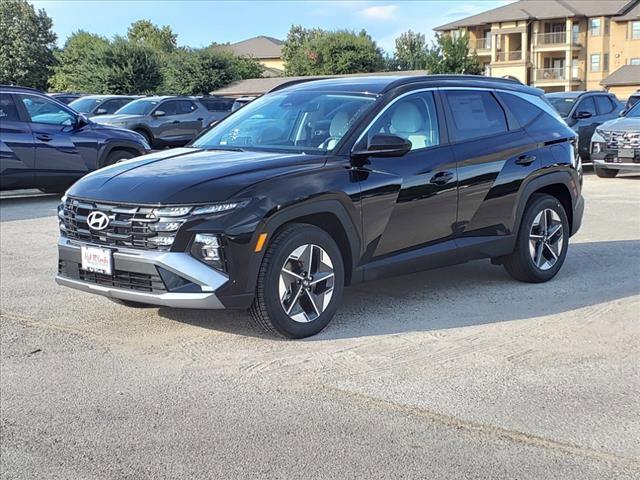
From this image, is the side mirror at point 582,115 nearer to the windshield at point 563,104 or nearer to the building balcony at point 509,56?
the windshield at point 563,104

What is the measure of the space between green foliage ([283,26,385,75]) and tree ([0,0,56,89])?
24165mm

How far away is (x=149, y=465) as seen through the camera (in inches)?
142

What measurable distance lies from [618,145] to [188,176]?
41.0 ft

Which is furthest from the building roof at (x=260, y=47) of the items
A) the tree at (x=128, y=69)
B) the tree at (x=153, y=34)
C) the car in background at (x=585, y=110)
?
the car in background at (x=585, y=110)

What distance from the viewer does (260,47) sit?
110 meters

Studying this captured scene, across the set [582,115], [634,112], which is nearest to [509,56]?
[582,115]

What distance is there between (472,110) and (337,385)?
10.4 feet

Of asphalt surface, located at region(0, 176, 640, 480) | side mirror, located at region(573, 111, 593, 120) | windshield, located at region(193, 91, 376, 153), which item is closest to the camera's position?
asphalt surface, located at region(0, 176, 640, 480)

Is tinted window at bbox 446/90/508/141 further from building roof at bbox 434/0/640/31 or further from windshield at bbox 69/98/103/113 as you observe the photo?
building roof at bbox 434/0/640/31

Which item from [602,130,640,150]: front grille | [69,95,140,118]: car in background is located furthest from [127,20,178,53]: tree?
[602,130,640,150]: front grille

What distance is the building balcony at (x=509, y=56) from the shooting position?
6912 centimetres

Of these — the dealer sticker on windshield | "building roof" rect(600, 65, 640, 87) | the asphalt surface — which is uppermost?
"building roof" rect(600, 65, 640, 87)

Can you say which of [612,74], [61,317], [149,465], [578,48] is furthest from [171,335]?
[578,48]

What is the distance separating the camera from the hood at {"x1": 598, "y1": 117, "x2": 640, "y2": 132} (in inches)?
610
